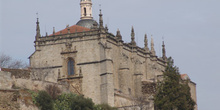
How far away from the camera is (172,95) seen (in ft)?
259

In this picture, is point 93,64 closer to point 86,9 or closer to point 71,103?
point 71,103

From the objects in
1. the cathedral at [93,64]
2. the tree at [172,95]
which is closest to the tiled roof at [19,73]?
the cathedral at [93,64]

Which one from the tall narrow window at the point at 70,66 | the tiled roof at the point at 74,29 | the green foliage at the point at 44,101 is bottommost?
the green foliage at the point at 44,101

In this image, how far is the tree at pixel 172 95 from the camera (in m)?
78.6

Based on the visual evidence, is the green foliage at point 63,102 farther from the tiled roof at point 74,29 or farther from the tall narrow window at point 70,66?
the tiled roof at point 74,29

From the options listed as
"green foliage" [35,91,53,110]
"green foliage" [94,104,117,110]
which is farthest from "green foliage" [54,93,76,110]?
"green foliage" [94,104,117,110]

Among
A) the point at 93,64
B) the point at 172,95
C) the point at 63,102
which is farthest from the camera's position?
the point at 93,64

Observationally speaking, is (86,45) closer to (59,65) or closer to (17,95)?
(59,65)

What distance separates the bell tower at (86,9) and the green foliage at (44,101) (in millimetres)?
31431

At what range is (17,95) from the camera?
237 ft

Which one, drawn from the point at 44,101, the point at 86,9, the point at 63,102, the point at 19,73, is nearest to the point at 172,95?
the point at 63,102

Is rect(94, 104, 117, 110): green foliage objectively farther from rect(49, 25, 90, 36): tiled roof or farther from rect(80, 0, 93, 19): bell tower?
rect(80, 0, 93, 19): bell tower

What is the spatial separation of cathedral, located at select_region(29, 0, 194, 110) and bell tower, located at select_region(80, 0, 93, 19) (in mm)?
6141

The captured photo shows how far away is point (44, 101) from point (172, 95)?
12709 mm
